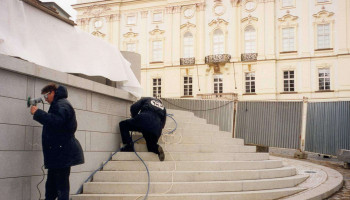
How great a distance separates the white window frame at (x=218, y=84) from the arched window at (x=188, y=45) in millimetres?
3900

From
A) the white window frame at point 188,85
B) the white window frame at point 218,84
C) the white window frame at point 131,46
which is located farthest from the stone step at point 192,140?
the white window frame at point 131,46

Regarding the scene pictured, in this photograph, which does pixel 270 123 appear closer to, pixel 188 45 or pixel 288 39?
pixel 288 39

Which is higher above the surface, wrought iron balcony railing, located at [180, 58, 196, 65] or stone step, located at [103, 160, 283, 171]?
wrought iron balcony railing, located at [180, 58, 196, 65]

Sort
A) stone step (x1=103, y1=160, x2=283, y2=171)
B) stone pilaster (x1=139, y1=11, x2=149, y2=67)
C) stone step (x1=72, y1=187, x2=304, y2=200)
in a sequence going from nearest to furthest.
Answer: stone step (x1=72, y1=187, x2=304, y2=200) → stone step (x1=103, y1=160, x2=283, y2=171) → stone pilaster (x1=139, y1=11, x2=149, y2=67)

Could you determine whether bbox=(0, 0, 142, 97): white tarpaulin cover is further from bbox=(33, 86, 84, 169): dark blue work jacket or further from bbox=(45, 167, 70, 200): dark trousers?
bbox=(45, 167, 70, 200): dark trousers

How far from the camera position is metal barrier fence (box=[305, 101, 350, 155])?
1423 centimetres

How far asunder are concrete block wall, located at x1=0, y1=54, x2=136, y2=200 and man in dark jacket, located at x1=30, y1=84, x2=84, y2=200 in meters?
0.50

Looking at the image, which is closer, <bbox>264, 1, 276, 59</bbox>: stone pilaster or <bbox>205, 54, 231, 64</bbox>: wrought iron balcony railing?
<bbox>264, 1, 276, 59</bbox>: stone pilaster

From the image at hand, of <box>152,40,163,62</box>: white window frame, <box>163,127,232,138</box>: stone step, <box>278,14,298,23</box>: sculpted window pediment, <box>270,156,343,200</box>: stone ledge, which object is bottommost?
<box>270,156,343,200</box>: stone ledge

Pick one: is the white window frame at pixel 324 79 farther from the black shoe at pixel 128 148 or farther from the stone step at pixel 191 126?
the black shoe at pixel 128 148

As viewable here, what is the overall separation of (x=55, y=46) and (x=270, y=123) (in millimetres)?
11584

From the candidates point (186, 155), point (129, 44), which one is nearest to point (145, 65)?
point (129, 44)

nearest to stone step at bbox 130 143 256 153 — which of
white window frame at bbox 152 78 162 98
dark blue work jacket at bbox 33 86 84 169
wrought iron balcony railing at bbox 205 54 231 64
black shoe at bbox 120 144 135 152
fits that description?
black shoe at bbox 120 144 135 152

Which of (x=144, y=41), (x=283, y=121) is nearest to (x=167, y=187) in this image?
(x=283, y=121)
